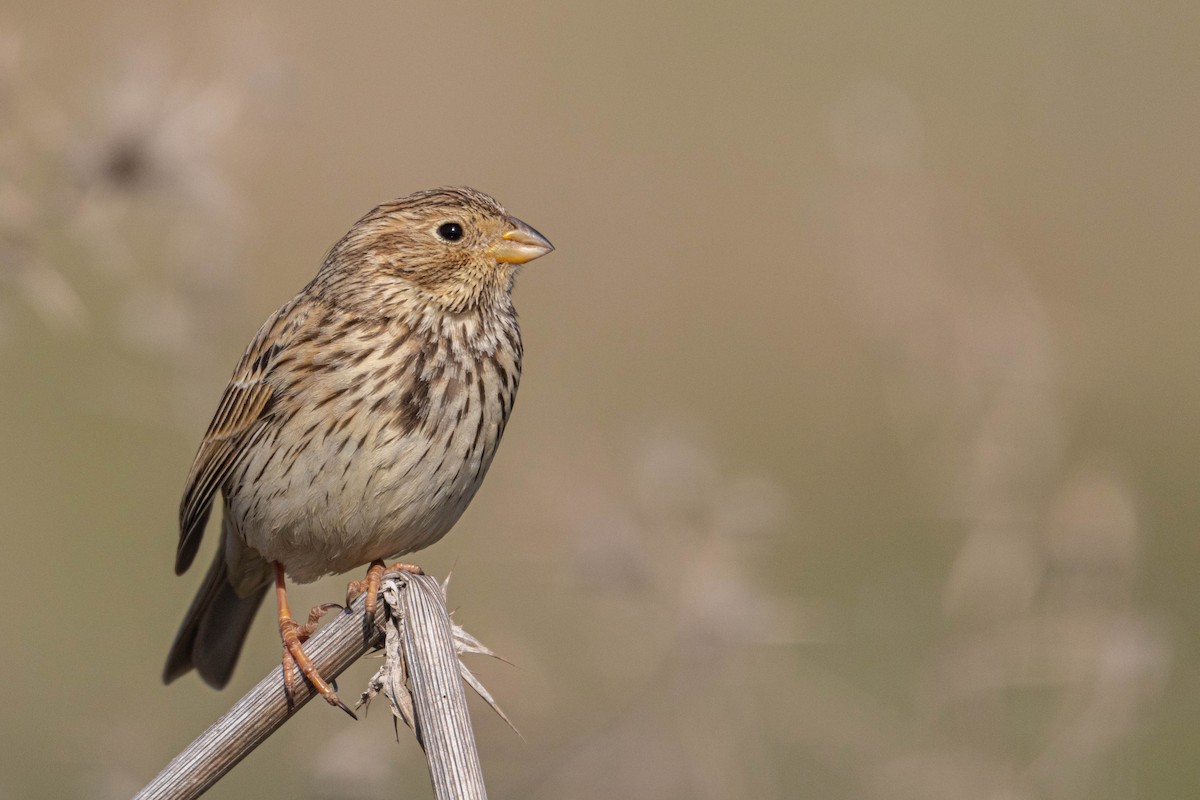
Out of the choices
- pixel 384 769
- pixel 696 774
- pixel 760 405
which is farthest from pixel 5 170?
pixel 760 405

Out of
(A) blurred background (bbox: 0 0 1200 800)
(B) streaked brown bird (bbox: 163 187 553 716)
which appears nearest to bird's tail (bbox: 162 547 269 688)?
(B) streaked brown bird (bbox: 163 187 553 716)

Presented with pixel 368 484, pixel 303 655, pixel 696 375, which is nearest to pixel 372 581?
pixel 303 655

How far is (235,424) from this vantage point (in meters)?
5.25

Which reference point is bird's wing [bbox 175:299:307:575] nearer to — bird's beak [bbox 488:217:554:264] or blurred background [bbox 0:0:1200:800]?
blurred background [bbox 0:0:1200:800]

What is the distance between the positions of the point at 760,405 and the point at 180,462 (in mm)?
4714

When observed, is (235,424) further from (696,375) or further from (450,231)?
(696,375)

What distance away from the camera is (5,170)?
4434 mm

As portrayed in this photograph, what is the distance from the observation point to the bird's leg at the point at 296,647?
12.3ft

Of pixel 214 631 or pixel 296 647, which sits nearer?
pixel 296 647

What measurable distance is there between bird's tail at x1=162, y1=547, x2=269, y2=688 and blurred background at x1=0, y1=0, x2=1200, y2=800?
0.49 feet

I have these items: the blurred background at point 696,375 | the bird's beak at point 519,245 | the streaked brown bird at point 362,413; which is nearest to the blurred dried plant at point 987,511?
the blurred background at point 696,375

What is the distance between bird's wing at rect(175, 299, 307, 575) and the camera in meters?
5.17

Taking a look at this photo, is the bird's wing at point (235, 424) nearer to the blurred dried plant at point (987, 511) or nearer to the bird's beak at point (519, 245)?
the bird's beak at point (519, 245)

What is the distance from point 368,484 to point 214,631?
106 centimetres
